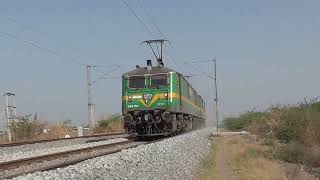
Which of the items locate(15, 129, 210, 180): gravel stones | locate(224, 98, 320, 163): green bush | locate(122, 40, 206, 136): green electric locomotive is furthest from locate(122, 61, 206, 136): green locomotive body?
locate(15, 129, 210, 180): gravel stones

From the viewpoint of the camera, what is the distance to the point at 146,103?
28125mm

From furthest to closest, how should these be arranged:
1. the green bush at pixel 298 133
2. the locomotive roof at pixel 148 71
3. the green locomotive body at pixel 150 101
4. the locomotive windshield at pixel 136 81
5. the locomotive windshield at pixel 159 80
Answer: the locomotive roof at pixel 148 71
the locomotive windshield at pixel 136 81
the locomotive windshield at pixel 159 80
the green locomotive body at pixel 150 101
the green bush at pixel 298 133

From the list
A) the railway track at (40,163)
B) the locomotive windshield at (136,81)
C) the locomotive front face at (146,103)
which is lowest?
the railway track at (40,163)

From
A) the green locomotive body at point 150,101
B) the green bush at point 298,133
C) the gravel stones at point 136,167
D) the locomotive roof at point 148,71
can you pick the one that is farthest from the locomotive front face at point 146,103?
the gravel stones at point 136,167

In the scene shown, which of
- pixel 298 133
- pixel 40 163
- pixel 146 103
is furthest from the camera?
pixel 298 133

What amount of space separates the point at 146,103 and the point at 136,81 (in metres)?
1.45

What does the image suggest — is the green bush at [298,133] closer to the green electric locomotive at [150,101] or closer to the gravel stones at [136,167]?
the green electric locomotive at [150,101]

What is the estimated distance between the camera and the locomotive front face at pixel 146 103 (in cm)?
2808

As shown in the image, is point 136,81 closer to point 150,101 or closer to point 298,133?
point 150,101

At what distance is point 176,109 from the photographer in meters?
29.0

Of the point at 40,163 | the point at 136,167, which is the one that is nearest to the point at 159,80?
the point at 40,163

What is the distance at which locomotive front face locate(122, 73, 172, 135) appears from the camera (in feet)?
92.1

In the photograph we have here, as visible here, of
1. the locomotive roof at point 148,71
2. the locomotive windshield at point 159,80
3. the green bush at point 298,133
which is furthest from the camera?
the locomotive roof at point 148,71

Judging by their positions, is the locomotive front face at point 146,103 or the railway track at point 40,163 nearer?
the railway track at point 40,163
